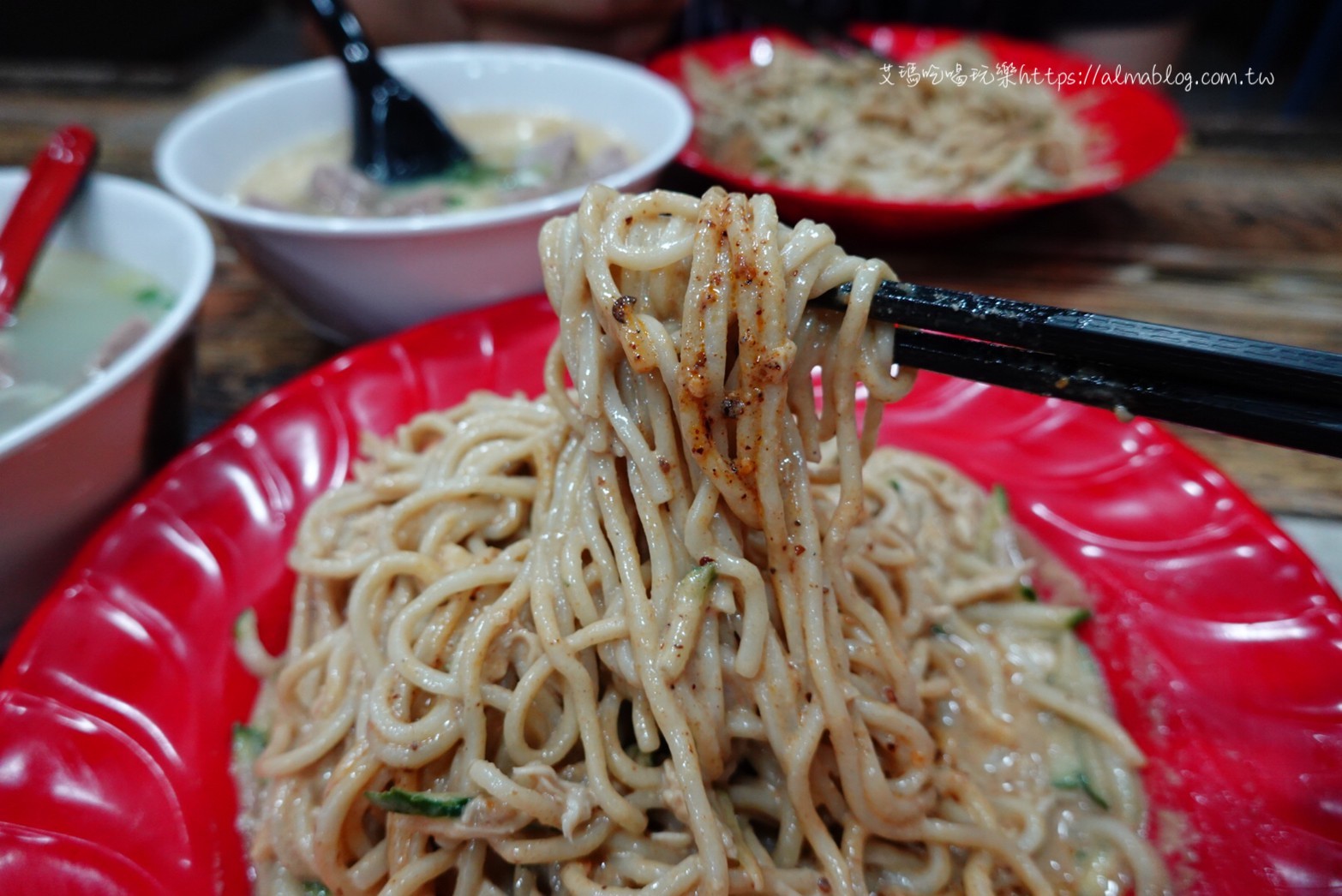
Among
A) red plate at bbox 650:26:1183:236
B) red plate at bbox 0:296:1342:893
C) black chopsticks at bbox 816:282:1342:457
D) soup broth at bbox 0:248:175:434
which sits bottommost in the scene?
red plate at bbox 0:296:1342:893

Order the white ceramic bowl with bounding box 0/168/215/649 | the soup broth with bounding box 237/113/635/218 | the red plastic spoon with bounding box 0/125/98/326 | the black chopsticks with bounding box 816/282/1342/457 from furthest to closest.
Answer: the soup broth with bounding box 237/113/635/218 → the red plastic spoon with bounding box 0/125/98/326 → the white ceramic bowl with bounding box 0/168/215/649 → the black chopsticks with bounding box 816/282/1342/457

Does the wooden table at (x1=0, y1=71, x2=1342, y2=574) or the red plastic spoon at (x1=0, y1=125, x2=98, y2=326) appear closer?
the red plastic spoon at (x1=0, y1=125, x2=98, y2=326)

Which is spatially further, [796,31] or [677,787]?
[796,31]

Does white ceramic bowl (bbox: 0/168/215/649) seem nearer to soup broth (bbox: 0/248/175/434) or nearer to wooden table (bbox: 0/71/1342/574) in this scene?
soup broth (bbox: 0/248/175/434)

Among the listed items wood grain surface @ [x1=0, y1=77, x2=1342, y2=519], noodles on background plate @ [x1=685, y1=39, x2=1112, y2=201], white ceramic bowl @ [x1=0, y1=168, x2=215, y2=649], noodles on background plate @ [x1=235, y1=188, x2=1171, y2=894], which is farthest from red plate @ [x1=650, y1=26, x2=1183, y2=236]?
white ceramic bowl @ [x1=0, y1=168, x2=215, y2=649]

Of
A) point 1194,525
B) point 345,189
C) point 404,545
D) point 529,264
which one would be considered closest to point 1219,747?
point 1194,525

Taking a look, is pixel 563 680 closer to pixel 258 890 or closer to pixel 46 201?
pixel 258 890

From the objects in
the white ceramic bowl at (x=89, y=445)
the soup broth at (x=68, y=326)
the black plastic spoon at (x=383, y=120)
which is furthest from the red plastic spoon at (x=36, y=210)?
the black plastic spoon at (x=383, y=120)
